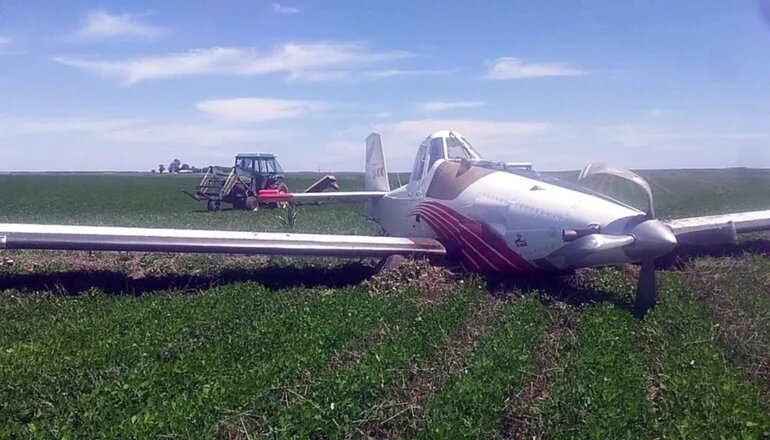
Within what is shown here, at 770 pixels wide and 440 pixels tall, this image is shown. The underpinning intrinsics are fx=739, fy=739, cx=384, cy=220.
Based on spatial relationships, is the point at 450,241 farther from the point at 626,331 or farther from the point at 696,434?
the point at 696,434

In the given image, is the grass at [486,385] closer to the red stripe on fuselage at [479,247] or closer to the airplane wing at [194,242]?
the red stripe on fuselage at [479,247]

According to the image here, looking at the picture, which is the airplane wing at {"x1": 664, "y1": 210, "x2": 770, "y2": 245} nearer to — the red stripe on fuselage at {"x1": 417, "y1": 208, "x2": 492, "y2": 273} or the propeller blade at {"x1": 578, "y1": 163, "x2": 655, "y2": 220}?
the propeller blade at {"x1": 578, "y1": 163, "x2": 655, "y2": 220}

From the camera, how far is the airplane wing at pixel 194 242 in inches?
390

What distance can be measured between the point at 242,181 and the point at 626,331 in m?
26.3

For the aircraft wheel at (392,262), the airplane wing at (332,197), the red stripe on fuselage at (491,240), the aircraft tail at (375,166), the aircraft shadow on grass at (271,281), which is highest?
the aircraft tail at (375,166)

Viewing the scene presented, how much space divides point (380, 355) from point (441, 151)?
284 inches

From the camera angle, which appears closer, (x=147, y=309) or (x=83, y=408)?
(x=83, y=408)

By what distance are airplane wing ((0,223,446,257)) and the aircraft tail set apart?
736 cm

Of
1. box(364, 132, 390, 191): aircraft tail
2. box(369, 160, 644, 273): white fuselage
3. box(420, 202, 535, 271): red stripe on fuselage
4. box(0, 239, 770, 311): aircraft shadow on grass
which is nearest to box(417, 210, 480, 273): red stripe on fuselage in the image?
box(369, 160, 644, 273): white fuselage

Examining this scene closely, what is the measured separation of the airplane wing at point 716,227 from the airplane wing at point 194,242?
3624mm

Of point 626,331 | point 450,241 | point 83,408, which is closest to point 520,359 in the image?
point 626,331

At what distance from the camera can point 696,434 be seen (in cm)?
489

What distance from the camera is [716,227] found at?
31.3 feet

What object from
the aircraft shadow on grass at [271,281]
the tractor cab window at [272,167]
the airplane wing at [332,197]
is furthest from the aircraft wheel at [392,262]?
the tractor cab window at [272,167]
